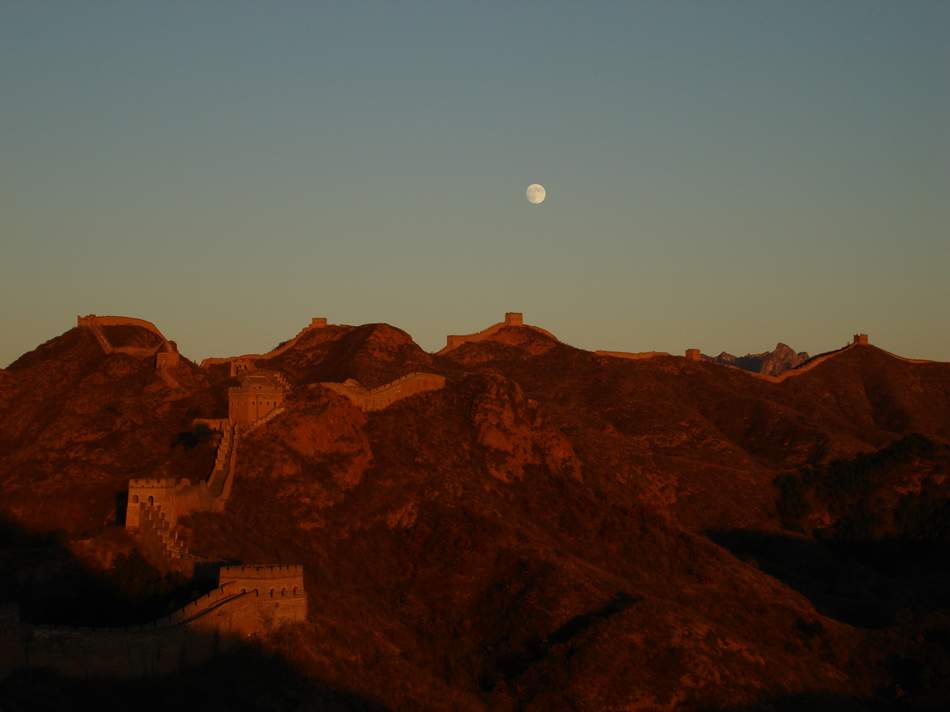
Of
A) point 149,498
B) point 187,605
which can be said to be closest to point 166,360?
point 149,498

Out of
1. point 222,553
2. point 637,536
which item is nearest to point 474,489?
point 637,536

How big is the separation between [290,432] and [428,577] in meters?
14.6

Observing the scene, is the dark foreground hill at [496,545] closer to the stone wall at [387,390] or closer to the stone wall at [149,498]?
the stone wall at [387,390]

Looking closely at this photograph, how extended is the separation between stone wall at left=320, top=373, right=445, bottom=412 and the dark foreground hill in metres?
0.85

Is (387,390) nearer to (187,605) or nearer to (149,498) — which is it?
(149,498)

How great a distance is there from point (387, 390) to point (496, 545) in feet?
76.0

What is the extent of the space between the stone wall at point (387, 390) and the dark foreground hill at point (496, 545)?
0.85m

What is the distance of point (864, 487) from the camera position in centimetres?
16275

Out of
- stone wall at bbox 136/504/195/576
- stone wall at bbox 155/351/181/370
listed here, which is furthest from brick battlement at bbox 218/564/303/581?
stone wall at bbox 155/351/181/370

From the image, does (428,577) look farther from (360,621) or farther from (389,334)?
(389,334)

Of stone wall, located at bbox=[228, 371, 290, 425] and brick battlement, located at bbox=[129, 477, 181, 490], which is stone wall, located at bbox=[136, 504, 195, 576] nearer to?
brick battlement, located at bbox=[129, 477, 181, 490]

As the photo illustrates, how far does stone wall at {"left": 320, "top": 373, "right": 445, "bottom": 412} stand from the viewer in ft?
419

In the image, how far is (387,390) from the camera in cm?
13162

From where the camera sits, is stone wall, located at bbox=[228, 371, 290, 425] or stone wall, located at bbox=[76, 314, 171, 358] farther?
stone wall, located at bbox=[76, 314, 171, 358]
